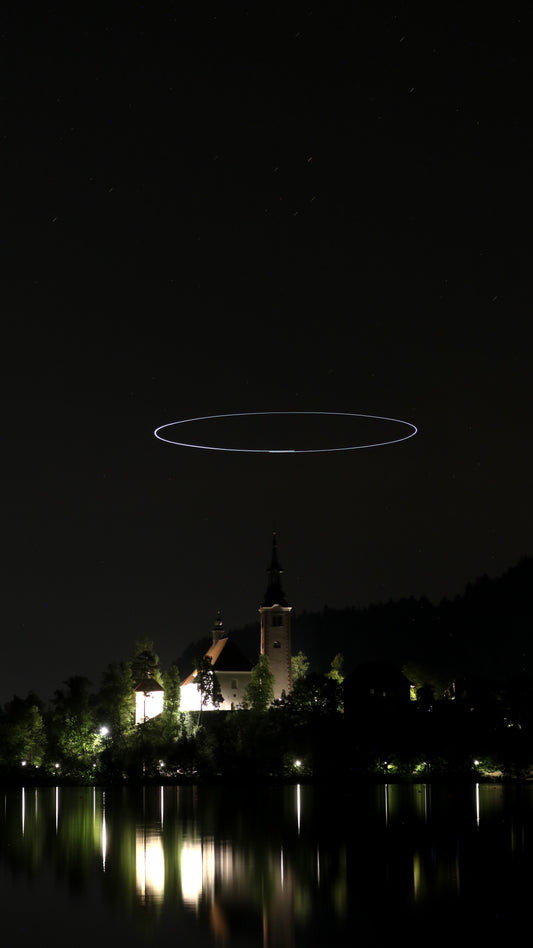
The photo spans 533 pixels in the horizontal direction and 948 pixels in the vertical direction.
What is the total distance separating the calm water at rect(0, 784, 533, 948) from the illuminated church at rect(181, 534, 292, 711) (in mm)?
99952

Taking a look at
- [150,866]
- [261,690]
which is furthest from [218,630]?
[150,866]

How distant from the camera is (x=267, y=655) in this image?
552ft

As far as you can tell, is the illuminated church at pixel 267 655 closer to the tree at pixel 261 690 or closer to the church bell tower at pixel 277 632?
the church bell tower at pixel 277 632

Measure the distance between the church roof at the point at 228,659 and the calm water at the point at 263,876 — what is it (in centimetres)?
10496

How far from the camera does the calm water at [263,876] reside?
26.6 meters

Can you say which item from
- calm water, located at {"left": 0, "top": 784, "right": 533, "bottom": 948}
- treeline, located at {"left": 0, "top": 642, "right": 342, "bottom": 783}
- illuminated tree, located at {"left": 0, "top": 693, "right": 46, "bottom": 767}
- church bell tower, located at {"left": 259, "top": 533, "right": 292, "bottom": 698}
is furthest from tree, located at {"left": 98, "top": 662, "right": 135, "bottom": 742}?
calm water, located at {"left": 0, "top": 784, "right": 533, "bottom": 948}

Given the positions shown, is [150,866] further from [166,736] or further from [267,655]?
[267,655]

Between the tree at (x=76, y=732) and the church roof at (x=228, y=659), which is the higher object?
the church roof at (x=228, y=659)

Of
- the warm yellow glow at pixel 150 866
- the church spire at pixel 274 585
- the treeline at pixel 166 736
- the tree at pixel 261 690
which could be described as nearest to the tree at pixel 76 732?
the treeline at pixel 166 736

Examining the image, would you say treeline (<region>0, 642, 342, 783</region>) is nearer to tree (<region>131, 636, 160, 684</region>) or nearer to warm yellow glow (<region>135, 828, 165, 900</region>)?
tree (<region>131, 636, 160, 684</region>)

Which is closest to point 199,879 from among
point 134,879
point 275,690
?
point 134,879

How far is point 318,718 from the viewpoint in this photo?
411 feet

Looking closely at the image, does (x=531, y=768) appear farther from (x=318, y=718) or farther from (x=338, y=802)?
(x=338, y=802)

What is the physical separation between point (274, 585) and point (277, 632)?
674 cm
